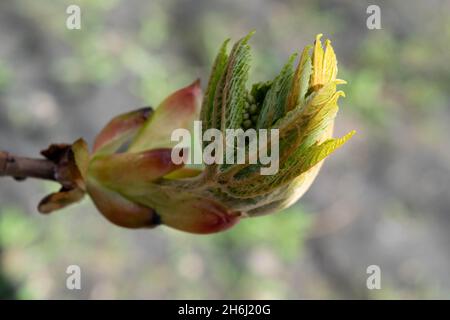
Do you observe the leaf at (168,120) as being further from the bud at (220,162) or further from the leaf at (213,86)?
the leaf at (213,86)
